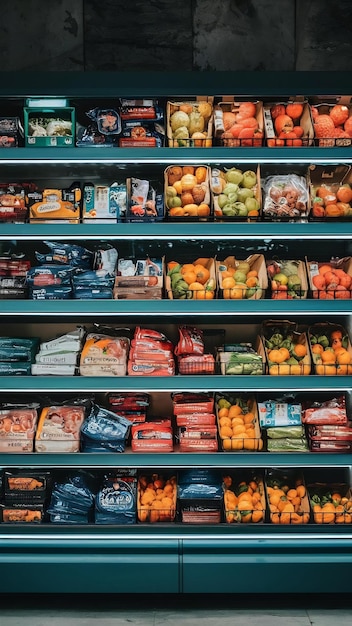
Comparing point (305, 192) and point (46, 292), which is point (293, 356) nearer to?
point (305, 192)

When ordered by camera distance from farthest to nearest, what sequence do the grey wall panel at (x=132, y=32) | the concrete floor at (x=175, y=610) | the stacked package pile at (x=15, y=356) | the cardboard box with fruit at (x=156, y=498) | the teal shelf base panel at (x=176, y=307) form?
1. the grey wall panel at (x=132, y=32)
2. the stacked package pile at (x=15, y=356)
3. the cardboard box with fruit at (x=156, y=498)
4. the teal shelf base panel at (x=176, y=307)
5. the concrete floor at (x=175, y=610)

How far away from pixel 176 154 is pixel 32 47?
4.84 feet

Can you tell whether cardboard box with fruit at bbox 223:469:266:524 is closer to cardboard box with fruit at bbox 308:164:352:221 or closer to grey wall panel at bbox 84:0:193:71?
cardboard box with fruit at bbox 308:164:352:221

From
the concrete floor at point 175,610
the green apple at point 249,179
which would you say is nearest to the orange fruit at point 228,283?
the green apple at point 249,179

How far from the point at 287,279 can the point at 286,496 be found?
47.3 inches

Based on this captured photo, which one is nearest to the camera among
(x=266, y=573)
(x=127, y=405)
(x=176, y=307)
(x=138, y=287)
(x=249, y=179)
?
(x=266, y=573)

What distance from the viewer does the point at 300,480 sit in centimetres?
397

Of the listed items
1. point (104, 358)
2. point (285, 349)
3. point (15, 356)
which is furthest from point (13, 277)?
point (285, 349)

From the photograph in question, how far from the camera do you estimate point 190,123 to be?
12.9ft

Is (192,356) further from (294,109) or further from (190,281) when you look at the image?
(294,109)

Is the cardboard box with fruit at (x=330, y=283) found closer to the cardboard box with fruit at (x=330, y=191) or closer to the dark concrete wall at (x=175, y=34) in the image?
the cardboard box with fruit at (x=330, y=191)

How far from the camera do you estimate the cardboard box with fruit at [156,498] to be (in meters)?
3.82

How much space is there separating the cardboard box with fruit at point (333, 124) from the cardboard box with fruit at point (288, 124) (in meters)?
0.05

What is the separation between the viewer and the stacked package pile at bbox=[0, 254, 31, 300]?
12.8ft
